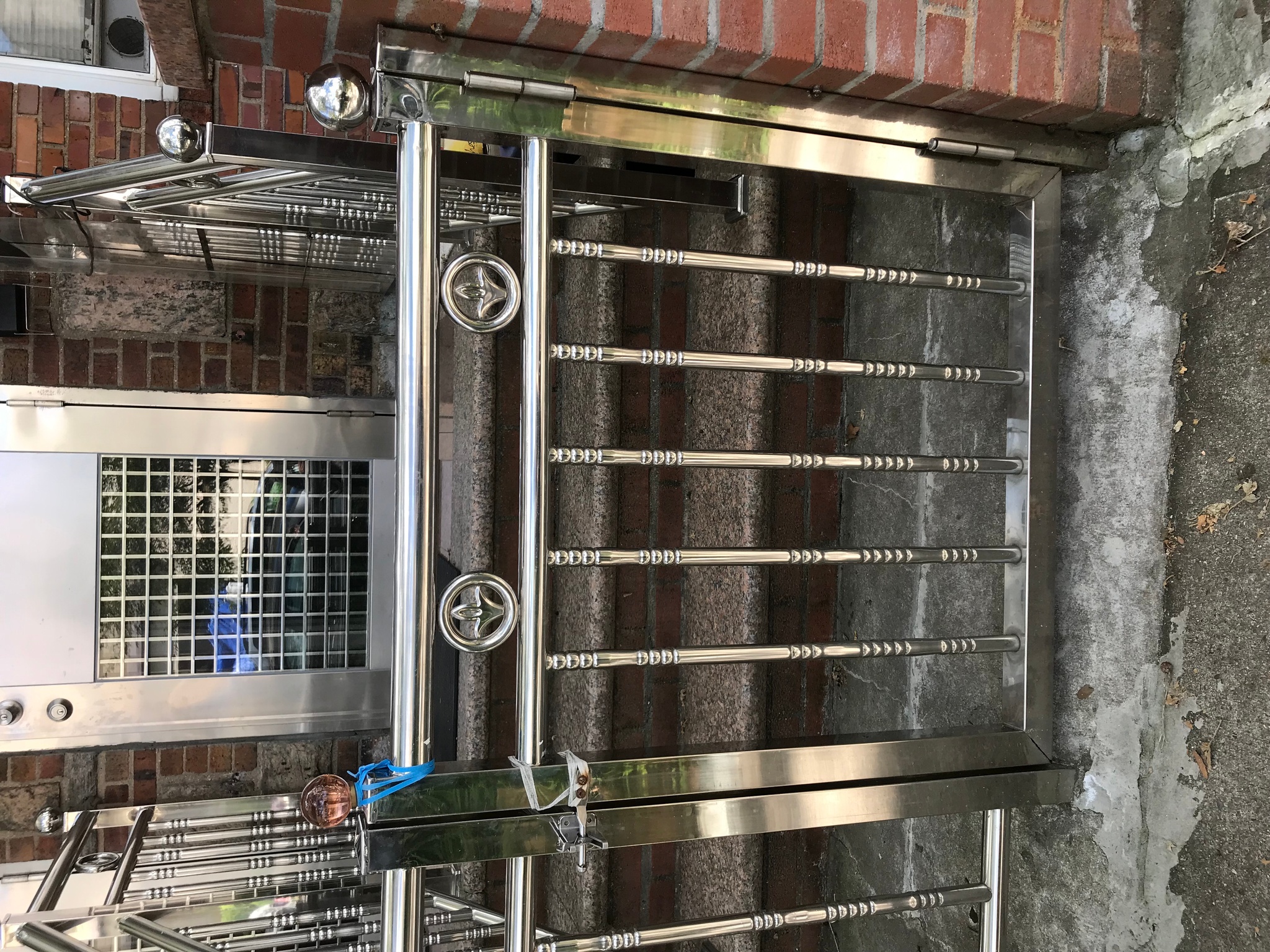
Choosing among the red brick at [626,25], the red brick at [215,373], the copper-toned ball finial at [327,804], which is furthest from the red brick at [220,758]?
the red brick at [626,25]

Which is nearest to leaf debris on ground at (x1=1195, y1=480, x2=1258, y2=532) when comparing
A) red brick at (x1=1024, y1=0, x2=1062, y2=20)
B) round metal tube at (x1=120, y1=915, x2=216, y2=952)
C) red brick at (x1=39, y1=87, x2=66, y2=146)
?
red brick at (x1=1024, y1=0, x2=1062, y2=20)

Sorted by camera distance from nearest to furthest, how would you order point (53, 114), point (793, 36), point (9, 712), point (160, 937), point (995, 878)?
point (793, 36), point (995, 878), point (160, 937), point (9, 712), point (53, 114)

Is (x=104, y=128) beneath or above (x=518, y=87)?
above

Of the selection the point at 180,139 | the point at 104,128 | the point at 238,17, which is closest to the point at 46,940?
the point at 180,139

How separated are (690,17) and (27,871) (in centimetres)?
392

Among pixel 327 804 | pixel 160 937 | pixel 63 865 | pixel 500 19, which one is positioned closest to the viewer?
pixel 500 19

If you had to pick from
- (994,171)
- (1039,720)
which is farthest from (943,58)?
(1039,720)

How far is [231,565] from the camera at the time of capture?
11.0 ft

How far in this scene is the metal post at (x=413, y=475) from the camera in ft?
3.86

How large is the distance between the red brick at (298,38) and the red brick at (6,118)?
8.70ft

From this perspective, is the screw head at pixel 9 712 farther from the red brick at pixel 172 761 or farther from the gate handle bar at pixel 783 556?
the gate handle bar at pixel 783 556

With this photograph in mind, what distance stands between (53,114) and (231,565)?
1884 mm

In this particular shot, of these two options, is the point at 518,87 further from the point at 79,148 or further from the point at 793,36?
the point at 79,148

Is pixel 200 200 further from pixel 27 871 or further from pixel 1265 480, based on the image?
pixel 27 871
